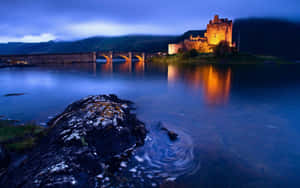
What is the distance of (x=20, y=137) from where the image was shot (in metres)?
6.79

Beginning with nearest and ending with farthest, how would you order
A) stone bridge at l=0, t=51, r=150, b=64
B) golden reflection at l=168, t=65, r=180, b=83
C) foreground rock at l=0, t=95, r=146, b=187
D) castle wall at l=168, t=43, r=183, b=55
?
foreground rock at l=0, t=95, r=146, b=187 → golden reflection at l=168, t=65, r=180, b=83 → stone bridge at l=0, t=51, r=150, b=64 → castle wall at l=168, t=43, r=183, b=55

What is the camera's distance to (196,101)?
13977 millimetres

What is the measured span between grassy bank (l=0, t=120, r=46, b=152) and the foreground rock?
373 mm

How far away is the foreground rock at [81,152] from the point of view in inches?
176

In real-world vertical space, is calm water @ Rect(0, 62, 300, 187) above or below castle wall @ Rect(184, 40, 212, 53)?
below

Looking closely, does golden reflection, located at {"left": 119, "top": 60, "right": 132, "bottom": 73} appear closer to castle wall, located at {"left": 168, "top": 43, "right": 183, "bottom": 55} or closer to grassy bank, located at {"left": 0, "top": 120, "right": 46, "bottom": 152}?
castle wall, located at {"left": 168, "top": 43, "right": 183, "bottom": 55}

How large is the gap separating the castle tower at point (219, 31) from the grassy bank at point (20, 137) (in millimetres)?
89707

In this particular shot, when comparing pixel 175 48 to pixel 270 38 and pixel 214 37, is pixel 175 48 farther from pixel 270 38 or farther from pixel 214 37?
pixel 270 38

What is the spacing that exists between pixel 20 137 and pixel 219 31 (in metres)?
91.8

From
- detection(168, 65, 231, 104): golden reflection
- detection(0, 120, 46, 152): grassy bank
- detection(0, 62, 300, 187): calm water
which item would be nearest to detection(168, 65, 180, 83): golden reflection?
detection(168, 65, 231, 104): golden reflection

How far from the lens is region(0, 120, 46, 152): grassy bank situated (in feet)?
20.0

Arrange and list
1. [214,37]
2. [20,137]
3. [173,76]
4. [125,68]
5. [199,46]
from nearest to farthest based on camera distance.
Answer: [20,137] < [173,76] < [125,68] < [214,37] < [199,46]

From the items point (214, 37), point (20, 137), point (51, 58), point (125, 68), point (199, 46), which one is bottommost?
point (20, 137)

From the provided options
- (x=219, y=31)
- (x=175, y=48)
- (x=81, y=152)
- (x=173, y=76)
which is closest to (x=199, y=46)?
(x=219, y=31)
